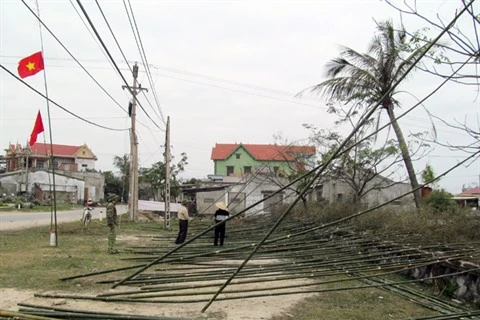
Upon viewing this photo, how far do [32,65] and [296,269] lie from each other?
262 inches

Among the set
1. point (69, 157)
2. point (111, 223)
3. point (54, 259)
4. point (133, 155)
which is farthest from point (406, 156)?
point (69, 157)

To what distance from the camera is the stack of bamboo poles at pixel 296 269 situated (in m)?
5.92

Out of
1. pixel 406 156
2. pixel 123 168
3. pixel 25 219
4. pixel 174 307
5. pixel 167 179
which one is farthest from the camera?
pixel 123 168

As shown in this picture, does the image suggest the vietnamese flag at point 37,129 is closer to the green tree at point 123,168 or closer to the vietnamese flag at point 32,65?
the vietnamese flag at point 32,65

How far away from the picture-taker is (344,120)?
1555 cm

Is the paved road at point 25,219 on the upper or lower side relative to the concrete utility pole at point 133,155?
lower

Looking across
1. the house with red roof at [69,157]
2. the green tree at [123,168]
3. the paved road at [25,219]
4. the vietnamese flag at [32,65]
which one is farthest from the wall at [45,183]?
the vietnamese flag at [32,65]

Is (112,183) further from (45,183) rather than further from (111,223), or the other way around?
(111,223)

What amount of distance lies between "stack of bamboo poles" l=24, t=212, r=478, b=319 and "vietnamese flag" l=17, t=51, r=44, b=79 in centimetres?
425

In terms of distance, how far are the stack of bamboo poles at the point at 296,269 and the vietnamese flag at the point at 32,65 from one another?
13.9 feet

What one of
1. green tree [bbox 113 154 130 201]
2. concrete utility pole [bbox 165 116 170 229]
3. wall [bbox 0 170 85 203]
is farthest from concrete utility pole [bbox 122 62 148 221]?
green tree [bbox 113 154 130 201]

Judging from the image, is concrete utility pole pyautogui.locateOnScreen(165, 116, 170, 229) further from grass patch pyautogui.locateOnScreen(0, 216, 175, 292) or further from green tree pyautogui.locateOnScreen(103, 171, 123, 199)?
green tree pyautogui.locateOnScreen(103, 171, 123, 199)

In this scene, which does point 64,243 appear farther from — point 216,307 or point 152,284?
point 216,307

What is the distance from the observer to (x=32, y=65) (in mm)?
9578
